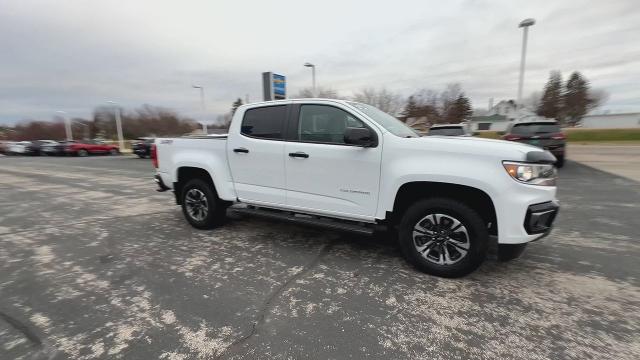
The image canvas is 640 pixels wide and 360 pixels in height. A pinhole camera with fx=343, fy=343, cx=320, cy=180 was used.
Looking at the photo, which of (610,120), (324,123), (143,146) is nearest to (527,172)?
(324,123)

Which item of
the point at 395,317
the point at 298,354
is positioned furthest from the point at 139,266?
the point at 395,317

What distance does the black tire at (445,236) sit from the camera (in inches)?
133

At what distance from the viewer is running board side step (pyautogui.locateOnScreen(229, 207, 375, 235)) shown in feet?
13.0

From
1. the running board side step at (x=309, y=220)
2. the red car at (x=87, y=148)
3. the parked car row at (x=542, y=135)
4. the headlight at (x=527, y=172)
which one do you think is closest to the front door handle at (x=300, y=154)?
the running board side step at (x=309, y=220)

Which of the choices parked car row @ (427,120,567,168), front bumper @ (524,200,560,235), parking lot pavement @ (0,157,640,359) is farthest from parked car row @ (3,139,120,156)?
front bumper @ (524,200,560,235)

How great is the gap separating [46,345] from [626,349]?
426cm

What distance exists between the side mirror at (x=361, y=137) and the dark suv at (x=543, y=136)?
9.91m

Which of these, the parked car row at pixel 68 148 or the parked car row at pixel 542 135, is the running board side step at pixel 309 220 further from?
the parked car row at pixel 68 148

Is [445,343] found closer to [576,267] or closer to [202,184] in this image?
[576,267]

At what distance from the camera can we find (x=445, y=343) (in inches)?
101

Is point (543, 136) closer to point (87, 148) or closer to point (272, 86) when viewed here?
point (272, 86)

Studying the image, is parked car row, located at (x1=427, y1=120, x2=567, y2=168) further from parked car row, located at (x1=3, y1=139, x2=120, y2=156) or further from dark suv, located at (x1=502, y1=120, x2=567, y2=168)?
parked car row, located at (x1=3, y1=139, x2=120, y2=156)

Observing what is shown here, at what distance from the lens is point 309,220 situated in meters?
4.39

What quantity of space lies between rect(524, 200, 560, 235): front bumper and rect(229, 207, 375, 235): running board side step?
60.0 inches
